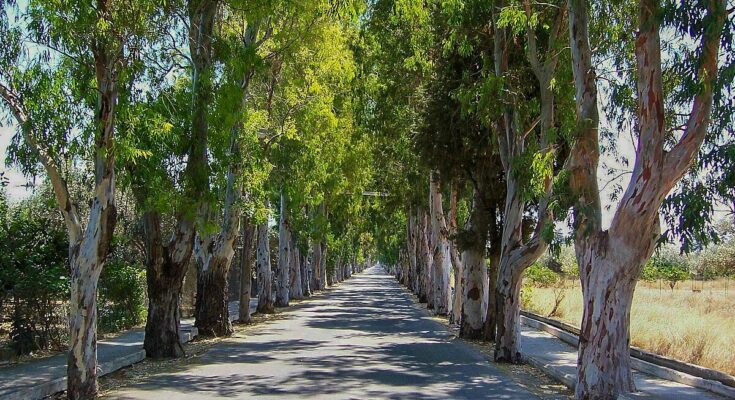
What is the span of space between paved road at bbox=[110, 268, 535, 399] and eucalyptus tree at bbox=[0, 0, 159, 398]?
1392 millimetres

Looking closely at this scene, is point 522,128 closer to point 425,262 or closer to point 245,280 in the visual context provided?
point 245,280

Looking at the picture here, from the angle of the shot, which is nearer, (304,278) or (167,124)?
(167,124)

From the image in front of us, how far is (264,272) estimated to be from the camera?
100 ft

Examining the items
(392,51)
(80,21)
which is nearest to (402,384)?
(80,21)

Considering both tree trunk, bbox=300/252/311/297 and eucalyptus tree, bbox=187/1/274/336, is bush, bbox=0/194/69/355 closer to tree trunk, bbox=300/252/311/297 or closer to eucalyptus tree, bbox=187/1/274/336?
eucalyptus tree, bbox=187/1/274/336

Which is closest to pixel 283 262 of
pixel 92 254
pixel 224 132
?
pixel 224 132

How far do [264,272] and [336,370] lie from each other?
16746mm

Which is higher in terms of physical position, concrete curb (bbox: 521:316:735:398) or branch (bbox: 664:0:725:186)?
branch (bbox: 664:0:725:186)

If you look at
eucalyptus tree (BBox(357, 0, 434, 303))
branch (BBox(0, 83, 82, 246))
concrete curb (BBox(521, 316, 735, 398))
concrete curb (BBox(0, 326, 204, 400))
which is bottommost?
concrete curb (BBox(521, 316, 735, 398))

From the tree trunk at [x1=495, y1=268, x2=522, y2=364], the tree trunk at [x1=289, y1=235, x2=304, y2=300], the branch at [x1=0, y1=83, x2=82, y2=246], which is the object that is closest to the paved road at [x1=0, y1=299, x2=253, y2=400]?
the branch at [x1=0, y1=83, x2=82, y2=246]

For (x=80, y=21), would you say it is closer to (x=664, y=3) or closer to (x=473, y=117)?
(x=664, y=3)

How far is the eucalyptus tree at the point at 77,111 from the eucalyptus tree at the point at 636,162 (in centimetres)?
723

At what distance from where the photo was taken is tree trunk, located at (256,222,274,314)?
3039 centimetres

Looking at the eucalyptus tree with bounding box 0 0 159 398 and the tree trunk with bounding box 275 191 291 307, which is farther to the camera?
the tree trunk with bounding box 275 191 291 307
